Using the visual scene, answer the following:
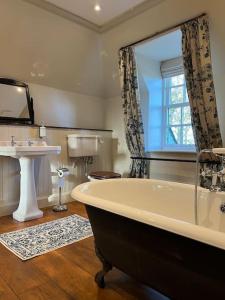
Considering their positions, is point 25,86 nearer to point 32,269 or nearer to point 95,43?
point 95,43

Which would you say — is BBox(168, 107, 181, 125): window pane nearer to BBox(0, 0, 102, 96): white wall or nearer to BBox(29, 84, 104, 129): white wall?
BBox(29, 84, 104, 129): white wall

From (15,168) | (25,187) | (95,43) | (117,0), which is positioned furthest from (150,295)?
(95,43)

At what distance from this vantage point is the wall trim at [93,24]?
2.93 metres

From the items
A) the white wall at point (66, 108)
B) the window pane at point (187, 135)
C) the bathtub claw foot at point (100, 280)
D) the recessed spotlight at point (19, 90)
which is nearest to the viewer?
the bathtub claw foot at point (100, 280)

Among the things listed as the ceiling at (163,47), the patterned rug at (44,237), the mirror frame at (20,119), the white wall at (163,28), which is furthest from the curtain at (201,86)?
the mirror frame at (20,119)

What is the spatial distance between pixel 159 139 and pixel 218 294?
3.14 m

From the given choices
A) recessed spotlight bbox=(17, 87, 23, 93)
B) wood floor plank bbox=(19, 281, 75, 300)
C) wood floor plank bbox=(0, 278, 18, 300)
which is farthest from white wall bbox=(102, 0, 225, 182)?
wood floor plank bbox=(0, 278, 18, 300)

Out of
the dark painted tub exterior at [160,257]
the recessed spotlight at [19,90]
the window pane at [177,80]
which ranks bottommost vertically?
the dark painted tub exterior at [160,257]

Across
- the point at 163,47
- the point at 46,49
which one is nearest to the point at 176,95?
the point at 163,47

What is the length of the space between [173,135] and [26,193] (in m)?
2.37

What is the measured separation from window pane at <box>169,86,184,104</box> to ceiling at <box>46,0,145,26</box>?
4.57 feet

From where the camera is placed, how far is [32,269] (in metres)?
1.83

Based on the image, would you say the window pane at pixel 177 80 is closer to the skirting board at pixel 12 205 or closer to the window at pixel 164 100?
the window at pixel 164 100

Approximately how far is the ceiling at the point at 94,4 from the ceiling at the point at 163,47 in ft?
1.72
